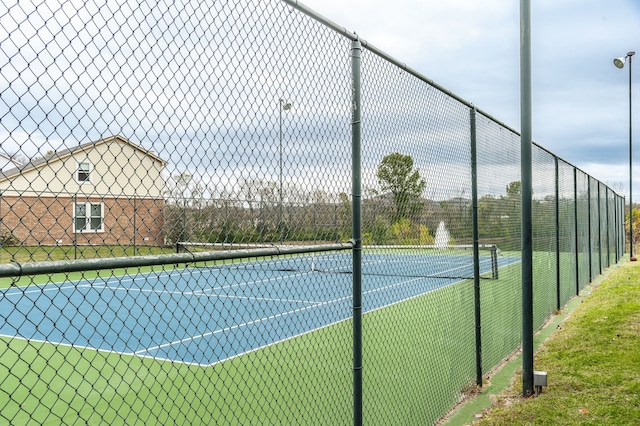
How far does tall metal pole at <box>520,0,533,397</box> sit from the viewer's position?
5324mm

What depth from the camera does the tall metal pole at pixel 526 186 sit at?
5324 millimetres

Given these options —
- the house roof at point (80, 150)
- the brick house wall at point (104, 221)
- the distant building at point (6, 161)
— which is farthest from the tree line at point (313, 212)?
the distant building at point (6, 161)

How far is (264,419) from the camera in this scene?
15.9ft

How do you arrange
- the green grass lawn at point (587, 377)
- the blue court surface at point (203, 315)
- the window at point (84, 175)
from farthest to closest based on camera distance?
1. the blue court surface at point (203, 315)
2. the green grass lawn at point (587, 377)
3. the window at point (84, 175)

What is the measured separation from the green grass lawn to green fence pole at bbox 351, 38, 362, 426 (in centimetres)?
187

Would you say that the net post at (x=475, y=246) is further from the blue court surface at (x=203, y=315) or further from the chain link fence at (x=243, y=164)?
the blue court surface at (x=203, y=315)

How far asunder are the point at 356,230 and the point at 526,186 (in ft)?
9.27

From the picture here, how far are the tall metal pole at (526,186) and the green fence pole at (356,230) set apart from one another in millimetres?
2628

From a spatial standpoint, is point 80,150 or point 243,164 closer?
point 80,150

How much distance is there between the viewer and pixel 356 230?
334cm

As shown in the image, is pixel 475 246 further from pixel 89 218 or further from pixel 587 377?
pixel 89 218

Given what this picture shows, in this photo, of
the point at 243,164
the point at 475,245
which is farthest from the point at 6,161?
the point at 475,245

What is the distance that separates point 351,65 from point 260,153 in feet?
3.13

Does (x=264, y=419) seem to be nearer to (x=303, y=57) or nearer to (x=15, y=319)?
(x=303, y=57)
